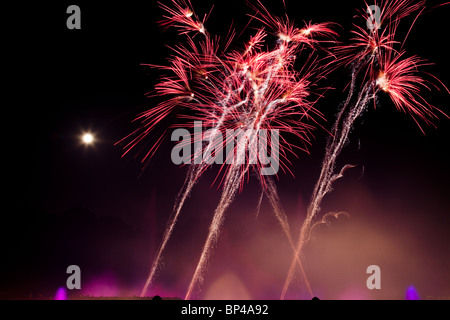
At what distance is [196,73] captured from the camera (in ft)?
35.0

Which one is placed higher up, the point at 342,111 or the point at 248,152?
the point at 342,111

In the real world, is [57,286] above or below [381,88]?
below
